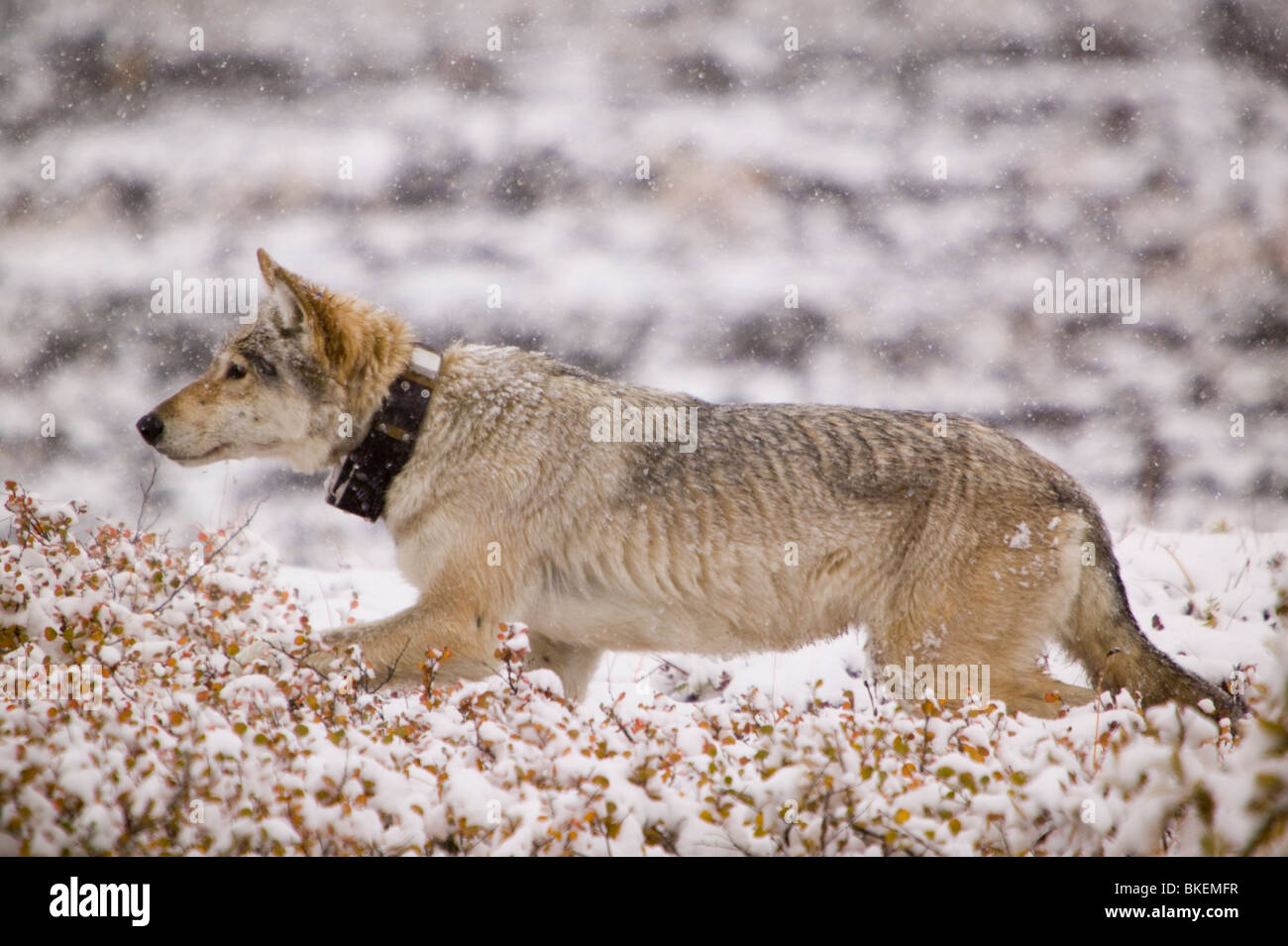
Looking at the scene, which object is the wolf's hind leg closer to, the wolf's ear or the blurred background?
the wolf's ear

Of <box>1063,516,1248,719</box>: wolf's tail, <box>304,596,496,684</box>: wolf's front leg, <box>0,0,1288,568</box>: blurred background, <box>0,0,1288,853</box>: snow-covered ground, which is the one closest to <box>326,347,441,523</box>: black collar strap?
<box>304,596,496,684</box>: wolf's front leg

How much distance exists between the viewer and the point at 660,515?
4.43 metres

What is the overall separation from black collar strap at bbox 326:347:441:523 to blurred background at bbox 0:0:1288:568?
23.2 feet

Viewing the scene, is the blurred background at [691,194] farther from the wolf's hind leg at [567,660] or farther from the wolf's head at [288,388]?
the wolf's hind leg at [567,660]

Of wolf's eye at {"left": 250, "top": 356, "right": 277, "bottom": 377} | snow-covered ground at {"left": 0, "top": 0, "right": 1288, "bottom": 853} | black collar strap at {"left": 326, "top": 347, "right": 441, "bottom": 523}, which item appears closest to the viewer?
black collar strap at {"left": 326, "top": 347, "right": 441, "bottom": 523}

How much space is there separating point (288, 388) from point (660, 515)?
176 centimetres

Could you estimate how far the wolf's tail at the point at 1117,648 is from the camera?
4098 millimetres

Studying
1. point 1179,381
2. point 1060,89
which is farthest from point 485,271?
point 1179,381

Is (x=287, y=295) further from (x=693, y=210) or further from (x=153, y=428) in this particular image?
(x=693, y=210)

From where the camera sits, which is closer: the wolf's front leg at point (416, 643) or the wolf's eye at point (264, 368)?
the wolf's front leg at point (416, 643)

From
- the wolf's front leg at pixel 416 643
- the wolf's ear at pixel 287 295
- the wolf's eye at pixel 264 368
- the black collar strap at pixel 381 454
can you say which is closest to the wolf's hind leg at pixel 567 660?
the wolf's front leg at pixel 416 643

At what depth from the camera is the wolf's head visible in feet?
14.5

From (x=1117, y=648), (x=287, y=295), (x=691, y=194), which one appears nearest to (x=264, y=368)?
(x=287, y=295)
